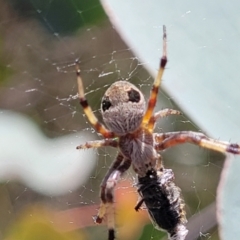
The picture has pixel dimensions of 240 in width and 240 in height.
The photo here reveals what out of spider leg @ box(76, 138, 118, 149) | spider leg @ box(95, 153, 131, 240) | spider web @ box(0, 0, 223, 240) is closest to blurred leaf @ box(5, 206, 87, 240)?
spider web @ box(0, 0, 223, 240)

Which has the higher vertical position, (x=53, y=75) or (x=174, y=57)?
(x=174, y=57)

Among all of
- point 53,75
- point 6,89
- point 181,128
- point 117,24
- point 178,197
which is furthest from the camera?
point 53,75

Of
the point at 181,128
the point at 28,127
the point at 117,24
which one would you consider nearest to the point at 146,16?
the point at 117,24

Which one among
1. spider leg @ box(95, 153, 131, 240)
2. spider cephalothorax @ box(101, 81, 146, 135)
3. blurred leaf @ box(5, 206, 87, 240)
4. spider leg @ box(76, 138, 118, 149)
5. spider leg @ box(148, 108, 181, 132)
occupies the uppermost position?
spider cephalothorax @ box(101, 81, 146, 135)

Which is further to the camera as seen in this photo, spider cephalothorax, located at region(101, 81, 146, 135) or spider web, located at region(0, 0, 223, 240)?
spider web, located at region(0, 0, 223, 240)

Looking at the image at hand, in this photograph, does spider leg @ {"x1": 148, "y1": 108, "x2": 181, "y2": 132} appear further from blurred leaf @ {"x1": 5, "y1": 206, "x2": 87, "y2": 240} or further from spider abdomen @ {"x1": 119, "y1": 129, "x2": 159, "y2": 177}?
blurred leaf @ {"x1": 5, "y1": 206, "x2": 87, "y2": 240}

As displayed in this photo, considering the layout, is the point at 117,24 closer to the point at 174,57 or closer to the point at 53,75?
the point at 174,57

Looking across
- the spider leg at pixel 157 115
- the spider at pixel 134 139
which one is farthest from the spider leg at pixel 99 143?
the spider leg at pixel 157 115
